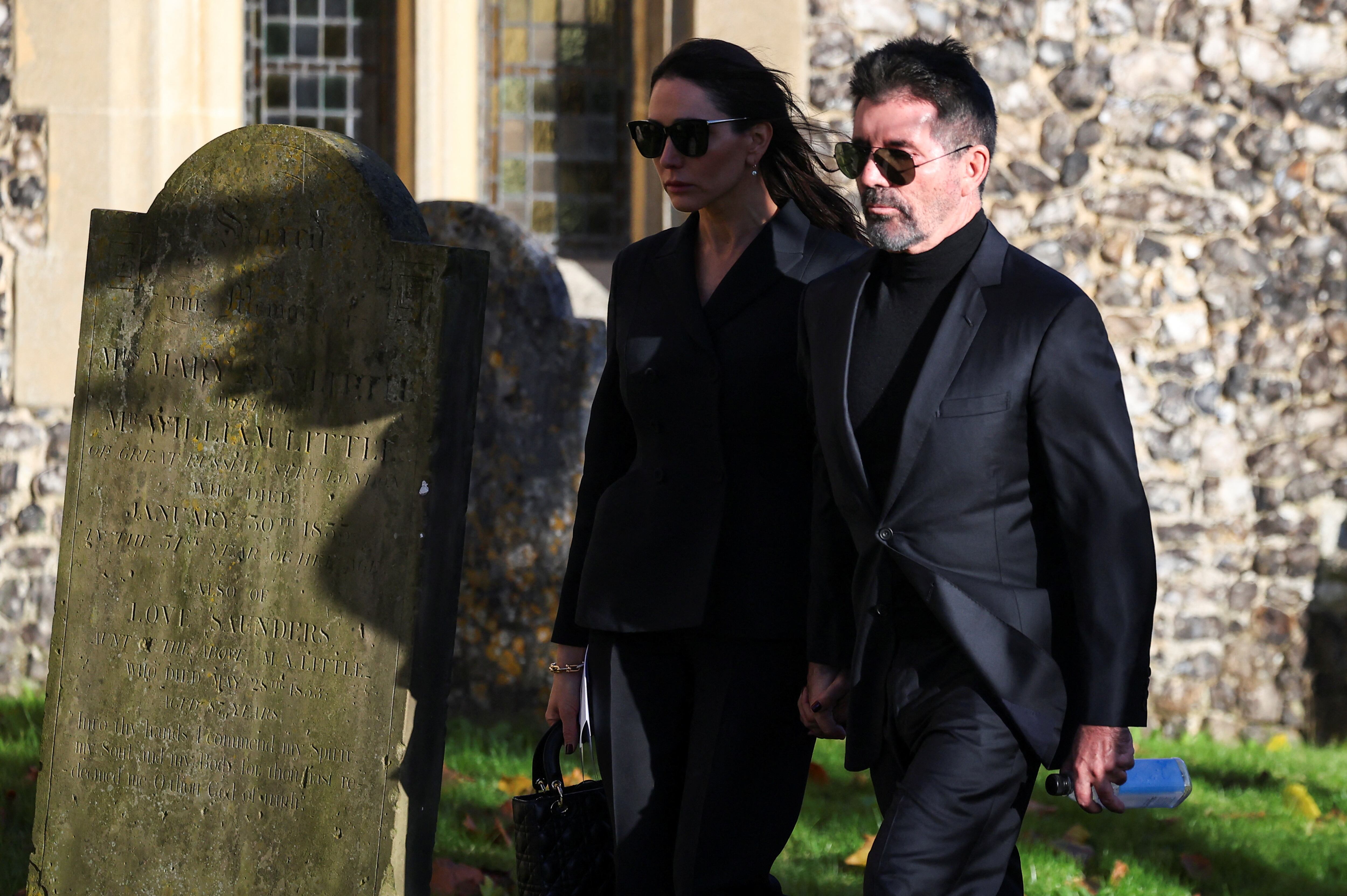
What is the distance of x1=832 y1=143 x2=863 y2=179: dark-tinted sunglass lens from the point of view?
2496 mm

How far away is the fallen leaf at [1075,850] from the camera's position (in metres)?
4.06

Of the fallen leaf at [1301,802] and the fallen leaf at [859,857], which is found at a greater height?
the fallen leaf at [859,857]

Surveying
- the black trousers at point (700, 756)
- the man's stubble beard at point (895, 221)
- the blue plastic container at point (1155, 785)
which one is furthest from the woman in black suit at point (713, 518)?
the blue plastic container at point (1155, 785)

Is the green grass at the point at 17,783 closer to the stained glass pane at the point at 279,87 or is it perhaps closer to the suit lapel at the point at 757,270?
the suit lapel at the point at 757,270

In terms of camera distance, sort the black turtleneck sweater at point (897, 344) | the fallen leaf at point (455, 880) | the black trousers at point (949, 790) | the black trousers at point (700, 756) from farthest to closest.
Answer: the fallen leaf at point (455, 880)
the black trousers at point (700, 756)
the black turtleneck sweater at point (897, 344)
the black trousers at point (949, 790)

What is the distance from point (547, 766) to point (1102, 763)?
3.79 feet

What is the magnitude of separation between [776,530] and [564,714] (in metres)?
0.66

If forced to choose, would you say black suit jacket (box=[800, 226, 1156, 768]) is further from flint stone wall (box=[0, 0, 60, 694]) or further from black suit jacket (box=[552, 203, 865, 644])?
flint stone wall (box=[0, 0, 60, 694])

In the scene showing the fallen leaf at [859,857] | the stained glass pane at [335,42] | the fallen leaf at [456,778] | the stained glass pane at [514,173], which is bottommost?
the fallen leaf at [456,778]


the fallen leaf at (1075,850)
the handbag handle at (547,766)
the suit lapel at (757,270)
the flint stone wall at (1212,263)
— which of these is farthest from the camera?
the flint stone wall at (1212,263)

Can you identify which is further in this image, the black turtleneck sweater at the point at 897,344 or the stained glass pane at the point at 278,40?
the stained glass pane at the point at 278,40

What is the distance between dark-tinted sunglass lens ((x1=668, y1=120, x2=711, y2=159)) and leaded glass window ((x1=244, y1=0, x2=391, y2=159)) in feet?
13.4

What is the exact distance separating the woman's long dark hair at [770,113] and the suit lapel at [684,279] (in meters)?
0.20

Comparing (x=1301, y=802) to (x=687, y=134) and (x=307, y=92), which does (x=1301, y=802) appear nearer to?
(x=687, y=134)
